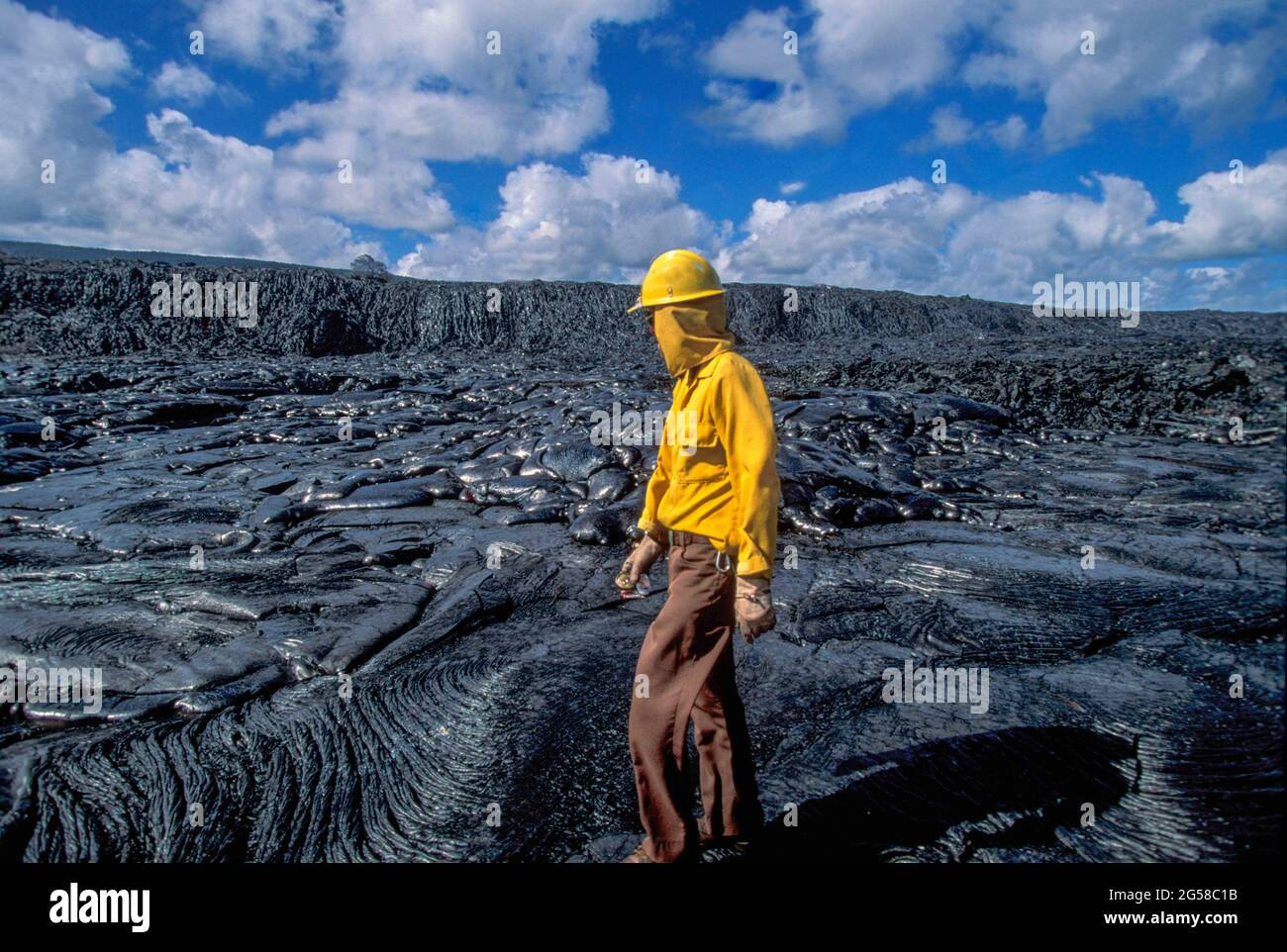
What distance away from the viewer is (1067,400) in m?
10.8

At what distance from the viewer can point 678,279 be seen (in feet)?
7.43

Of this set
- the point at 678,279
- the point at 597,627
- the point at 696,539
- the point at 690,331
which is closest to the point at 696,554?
the point at 696,539

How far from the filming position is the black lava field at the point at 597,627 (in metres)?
2.67

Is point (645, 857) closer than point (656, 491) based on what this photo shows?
Yes

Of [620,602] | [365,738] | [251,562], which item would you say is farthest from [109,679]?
[620,602]

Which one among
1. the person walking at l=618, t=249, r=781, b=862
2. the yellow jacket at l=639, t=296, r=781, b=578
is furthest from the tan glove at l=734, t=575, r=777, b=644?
the person walking at l=618, t=249, r=781, b=862

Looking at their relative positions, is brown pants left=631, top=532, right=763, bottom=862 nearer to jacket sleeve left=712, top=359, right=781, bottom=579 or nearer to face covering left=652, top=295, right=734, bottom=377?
jacket sleeve left=712, top=359, right=781, bottom=579

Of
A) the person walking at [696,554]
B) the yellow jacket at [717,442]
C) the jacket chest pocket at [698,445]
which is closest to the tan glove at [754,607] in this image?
the yellow jacket at [717,442]

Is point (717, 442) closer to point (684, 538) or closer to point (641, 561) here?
point (684, 538)

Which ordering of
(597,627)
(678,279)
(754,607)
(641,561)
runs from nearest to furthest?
(754,607) → (678,279) → (641,561) → (597,627)

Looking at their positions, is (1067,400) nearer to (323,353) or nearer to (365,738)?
(365,738)

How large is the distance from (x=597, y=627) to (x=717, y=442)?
2.41 m

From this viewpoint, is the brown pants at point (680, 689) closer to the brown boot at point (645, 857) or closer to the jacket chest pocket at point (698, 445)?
the brown boot at point (645, 857)
